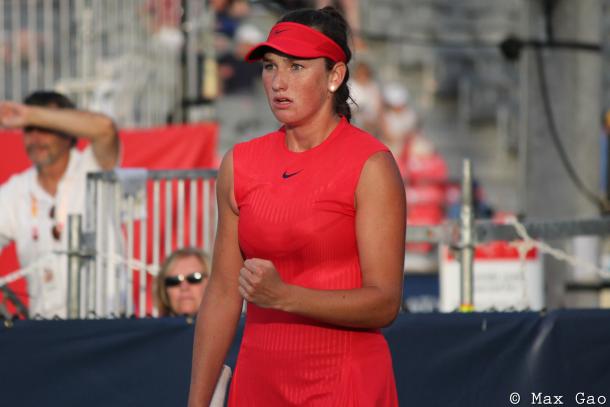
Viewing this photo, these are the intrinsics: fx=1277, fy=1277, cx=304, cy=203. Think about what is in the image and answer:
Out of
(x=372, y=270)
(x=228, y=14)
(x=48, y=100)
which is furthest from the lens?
(x=228, y=14)

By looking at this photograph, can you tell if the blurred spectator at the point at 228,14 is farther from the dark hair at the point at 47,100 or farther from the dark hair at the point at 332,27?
the dark hair at the point at 332,27

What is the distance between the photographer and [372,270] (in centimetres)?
335

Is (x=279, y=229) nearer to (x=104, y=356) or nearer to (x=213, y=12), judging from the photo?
(x=104, y=356)

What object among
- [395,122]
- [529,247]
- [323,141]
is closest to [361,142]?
[323,141]

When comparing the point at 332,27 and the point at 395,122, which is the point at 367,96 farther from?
the point at 332,27

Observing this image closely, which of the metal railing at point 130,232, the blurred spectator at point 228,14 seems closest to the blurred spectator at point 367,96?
the blurred spectator at point 228,14

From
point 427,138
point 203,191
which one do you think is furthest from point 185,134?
point 427,138

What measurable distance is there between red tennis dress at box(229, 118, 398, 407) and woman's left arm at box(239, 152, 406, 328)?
0.14 ft

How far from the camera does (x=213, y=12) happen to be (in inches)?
581

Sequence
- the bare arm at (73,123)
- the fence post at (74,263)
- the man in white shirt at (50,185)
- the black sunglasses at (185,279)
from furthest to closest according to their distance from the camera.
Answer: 1. the man in white shirt at (50,185)
2. the bare arm at (73,123)
3. the black sunglasses at (185,279)
4. the fence post at (74,263)

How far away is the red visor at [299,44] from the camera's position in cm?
342

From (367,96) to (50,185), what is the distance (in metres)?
8.78

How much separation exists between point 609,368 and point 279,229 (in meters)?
2.10

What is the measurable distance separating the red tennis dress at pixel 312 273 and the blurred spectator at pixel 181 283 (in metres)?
3.09
